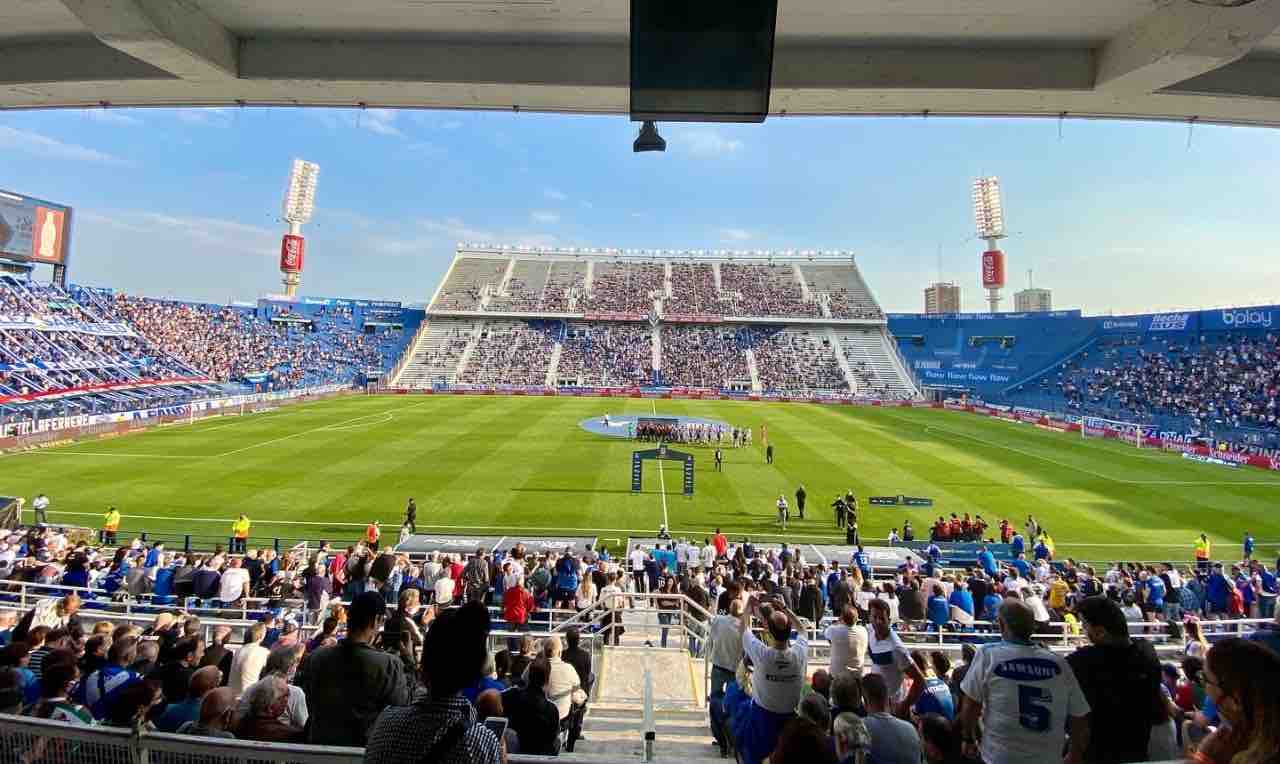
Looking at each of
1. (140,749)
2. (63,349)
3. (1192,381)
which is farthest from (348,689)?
(1192,381)

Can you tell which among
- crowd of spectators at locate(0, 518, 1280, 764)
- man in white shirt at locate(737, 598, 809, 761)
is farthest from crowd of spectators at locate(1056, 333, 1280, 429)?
man in white shirt at locate(737, 598, 809, 761)

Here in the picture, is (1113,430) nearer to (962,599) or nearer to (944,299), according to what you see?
(962,599)

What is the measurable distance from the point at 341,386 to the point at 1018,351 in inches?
2710

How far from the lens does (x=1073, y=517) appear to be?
2198cm

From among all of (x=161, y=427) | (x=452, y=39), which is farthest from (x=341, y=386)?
(x=452, y=39)

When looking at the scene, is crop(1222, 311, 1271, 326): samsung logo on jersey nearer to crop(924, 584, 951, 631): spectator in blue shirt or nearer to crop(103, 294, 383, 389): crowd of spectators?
crop(924, 584, 951, 631): spectator in blue shirt

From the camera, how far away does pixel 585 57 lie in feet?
16.3

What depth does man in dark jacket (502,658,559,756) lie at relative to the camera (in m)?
4.01

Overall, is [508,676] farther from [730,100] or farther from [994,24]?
[994,24]

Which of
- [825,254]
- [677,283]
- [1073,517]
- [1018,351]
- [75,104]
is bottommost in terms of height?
[1073,517]

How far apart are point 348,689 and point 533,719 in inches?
49.9

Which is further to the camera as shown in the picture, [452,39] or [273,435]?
[273,435]

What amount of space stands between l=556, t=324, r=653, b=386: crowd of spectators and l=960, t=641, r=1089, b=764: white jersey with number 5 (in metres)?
67.0

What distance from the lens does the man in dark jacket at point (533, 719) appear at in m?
4.01
